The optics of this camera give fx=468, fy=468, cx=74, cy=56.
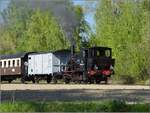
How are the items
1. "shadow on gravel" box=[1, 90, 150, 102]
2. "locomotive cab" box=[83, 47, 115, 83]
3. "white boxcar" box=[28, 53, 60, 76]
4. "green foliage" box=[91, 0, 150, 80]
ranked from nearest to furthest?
1. "shadow on gravel" box=[1, 90, 150, 102]
2. "locomotive cab" box=[83, 47, 115, 83]
3. "white boxcar" box=[28, 53, 60, 76]
4. "green foliage" box=[91, 0, 150, 80]

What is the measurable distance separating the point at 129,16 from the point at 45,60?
349 inches

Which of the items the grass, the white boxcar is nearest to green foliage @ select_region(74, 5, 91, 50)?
the white boxcar

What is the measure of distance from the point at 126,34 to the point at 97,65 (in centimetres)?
860

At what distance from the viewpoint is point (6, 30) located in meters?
75.2

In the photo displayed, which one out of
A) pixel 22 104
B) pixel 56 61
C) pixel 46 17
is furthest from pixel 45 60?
pixel 22 104

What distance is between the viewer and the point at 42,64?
4112cm

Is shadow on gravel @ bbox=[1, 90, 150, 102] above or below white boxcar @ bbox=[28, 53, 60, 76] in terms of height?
below

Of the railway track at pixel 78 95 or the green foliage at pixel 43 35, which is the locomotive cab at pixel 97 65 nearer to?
the railway track at pixel 78 95

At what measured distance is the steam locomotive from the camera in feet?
115

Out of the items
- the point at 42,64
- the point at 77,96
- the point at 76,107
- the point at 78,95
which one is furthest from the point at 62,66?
the point at 76,107

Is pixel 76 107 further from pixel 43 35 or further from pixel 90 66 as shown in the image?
pixel 43 35

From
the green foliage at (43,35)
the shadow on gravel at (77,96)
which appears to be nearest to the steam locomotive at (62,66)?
the green foliage at (43,35)

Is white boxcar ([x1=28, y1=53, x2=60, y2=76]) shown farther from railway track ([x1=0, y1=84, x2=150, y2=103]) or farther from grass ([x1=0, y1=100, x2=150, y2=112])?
grass ([x1=0, y1=100, x2=150, y2=112])

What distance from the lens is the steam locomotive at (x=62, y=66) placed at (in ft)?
115
